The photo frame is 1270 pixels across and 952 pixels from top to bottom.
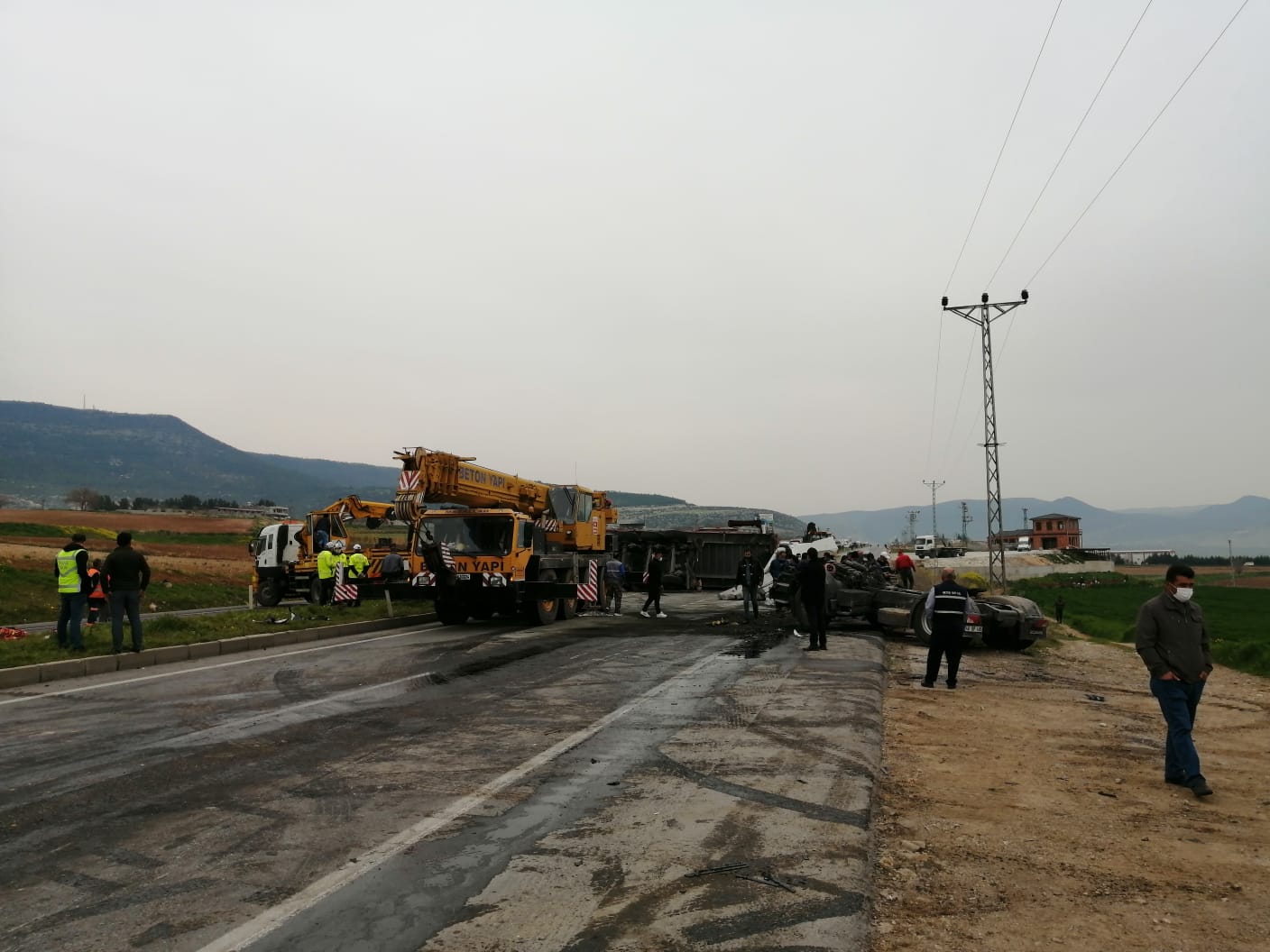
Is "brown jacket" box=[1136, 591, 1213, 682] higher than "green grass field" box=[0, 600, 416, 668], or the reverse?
"brown jacket" box=[1136, 591, 1213, 682]

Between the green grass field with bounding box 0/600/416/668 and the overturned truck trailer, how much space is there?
13088 mm

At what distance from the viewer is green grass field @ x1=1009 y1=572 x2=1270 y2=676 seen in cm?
1734

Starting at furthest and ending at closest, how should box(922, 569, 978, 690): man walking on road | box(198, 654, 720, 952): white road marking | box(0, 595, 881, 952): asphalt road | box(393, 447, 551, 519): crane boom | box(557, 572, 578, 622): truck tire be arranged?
box(557, 572, 578, 622): truck tire
box(393, 447, 551, 519): crane boom
box(922, 569, 978, 690): man walking on road
box(0, 595, 881, 952): asphalt road
box(198, 654, 720, 952): white road marking

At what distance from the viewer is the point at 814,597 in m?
15.9

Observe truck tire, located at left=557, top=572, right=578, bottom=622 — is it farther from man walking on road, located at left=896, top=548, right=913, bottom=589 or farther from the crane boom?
man walking on road, located at left=896, top=548, right=913, bottom=589

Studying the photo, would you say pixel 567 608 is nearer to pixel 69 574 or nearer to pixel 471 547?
pixel 471 547

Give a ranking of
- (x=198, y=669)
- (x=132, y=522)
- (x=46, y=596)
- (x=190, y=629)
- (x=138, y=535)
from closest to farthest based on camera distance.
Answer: (x=198, y=669), (x=190, y=629), (x=46, y=596), (x=138, y=535), (x=132, y=522)

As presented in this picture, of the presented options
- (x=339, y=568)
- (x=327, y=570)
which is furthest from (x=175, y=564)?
(x=339, y=568)

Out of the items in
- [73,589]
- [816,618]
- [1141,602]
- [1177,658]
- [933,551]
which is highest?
[933,551]

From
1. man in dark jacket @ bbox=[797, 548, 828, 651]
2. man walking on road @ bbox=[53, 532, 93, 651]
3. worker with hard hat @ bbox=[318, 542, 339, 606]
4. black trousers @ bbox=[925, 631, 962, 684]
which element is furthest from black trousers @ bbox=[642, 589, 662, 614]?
man walking on road @ bbox=[53, 532, 93, 651]

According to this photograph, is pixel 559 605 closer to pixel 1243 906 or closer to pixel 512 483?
pixel 512 483

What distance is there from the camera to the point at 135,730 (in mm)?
8727

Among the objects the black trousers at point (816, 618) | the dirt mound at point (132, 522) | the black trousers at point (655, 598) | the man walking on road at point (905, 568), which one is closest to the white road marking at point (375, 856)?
the black trousers at point (816, 618)

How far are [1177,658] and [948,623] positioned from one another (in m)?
4.93
